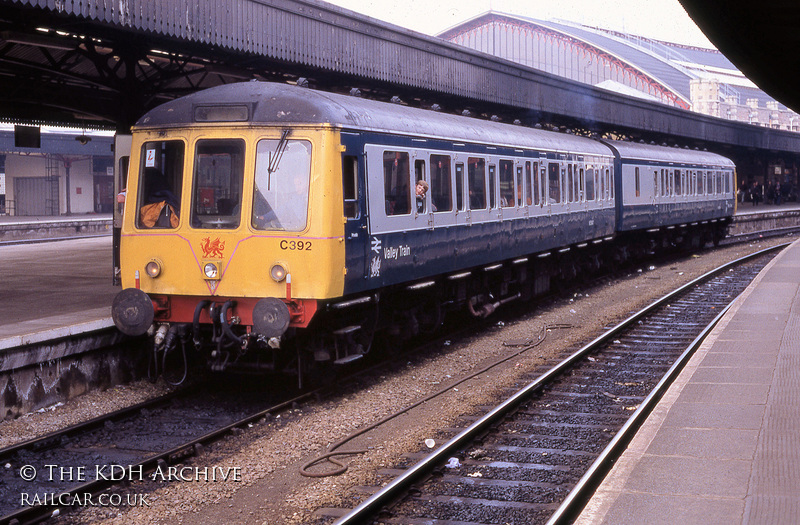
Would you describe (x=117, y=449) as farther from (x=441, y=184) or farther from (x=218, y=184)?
(x=441, y=184)

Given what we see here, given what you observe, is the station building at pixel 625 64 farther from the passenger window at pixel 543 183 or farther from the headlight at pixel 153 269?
the headlight at pixel 153 269

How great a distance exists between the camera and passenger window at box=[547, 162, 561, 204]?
54.1 feet

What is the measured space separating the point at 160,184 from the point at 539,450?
4812 millimetres

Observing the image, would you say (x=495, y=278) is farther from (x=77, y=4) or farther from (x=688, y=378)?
(x=77, y=4)

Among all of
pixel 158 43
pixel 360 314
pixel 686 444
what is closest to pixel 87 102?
pixel 158 43

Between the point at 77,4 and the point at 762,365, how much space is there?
8750 millimetres

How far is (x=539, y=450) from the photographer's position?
7.71m

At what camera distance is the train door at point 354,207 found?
9.22m

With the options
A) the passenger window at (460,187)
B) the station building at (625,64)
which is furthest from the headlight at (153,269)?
the station building at (625,64)

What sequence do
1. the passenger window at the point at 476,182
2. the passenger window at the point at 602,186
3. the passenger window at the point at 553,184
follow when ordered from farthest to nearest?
the passenger window at the point at 602,186, the passenger window at the point at 553,184, the passenger window at the point at 476,182

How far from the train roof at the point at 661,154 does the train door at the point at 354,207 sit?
13.8m

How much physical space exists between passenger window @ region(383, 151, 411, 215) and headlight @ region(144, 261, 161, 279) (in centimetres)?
264

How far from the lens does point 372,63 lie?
16047 millimetres

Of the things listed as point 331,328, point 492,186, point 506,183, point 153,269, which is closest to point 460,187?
point 492,186
